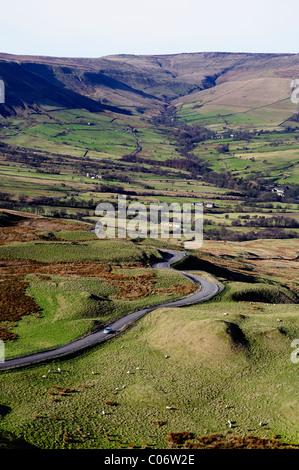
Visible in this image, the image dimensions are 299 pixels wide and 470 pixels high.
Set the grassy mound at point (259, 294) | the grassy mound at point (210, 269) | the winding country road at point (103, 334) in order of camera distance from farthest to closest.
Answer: the grassy mound at point (210, 269)
the grassy mound at point (259, 294)
the winding country road at point (103, 334)

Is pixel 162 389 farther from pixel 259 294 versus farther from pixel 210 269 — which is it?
pixel 210 269

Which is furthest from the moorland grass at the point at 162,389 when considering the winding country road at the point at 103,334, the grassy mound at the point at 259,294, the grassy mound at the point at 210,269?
the grassy mound at the point at 210,269

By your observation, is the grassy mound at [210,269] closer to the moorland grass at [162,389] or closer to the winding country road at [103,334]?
the winding country road at [103,334]

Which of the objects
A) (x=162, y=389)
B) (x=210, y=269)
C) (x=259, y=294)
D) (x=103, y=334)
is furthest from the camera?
(x=210, y=269)

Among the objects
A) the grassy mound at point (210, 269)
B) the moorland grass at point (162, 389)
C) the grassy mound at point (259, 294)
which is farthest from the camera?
the grassy mound at point (210, 269)

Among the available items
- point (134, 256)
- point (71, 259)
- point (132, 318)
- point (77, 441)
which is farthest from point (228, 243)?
point (77, 441)

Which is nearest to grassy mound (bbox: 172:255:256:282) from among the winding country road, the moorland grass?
the winding country road

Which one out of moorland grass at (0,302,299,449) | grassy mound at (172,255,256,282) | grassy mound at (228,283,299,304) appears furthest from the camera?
grassy mound at (172,255,256,282)

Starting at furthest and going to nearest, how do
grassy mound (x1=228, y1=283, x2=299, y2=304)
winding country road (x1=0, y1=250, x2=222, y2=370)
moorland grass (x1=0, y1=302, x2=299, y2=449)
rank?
1. grassy mound (x1=228, y1=283, x2=299, y2=304)
2. winding country road (x1=0, y1=250, x2=222, y2=370)
3. moorland grass (x1=0, y1=302, x2=299, y2=449)

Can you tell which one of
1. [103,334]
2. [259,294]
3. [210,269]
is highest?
[210,269]

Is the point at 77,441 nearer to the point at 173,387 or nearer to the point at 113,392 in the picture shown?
the point at 113,392

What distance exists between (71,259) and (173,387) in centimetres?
5806

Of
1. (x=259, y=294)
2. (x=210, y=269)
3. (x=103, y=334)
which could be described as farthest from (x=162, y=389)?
(x=210, y=269)

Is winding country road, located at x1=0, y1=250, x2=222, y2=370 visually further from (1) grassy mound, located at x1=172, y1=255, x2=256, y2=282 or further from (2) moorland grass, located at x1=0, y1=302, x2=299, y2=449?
(1) grassy mound, located at x1=172, y1=255, x2=256, y2=282
